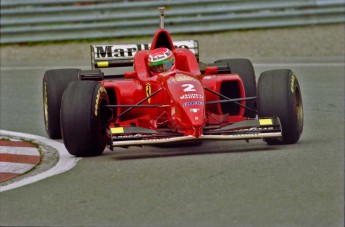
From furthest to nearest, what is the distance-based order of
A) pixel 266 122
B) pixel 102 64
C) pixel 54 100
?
1. pixel 102 64
2. pixel 54 100
3. pixel 266 122

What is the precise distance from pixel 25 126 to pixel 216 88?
2.74m

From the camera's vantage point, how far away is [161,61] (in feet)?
41.1

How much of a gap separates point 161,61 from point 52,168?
1999 millimetres

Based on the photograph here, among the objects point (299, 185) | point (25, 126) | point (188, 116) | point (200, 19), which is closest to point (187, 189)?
point (299, 185)

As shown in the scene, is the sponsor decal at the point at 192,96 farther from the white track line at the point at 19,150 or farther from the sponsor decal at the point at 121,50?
the sponsor decal at the point at 121,50

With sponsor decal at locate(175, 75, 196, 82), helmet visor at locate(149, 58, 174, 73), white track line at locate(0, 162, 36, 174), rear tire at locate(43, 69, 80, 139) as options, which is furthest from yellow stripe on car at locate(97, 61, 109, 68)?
white track line at locate(0, 162, 36, 174)

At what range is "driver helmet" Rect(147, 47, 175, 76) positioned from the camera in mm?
12539

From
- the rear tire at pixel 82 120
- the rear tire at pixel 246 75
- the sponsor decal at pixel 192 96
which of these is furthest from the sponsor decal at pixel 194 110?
the rear tire at pixel 246 75

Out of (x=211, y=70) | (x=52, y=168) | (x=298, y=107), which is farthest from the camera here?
(x=211, y=70)

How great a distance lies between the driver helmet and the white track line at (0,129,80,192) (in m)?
1.25

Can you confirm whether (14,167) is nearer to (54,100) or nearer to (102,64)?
(54,100)

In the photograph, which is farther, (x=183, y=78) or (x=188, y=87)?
(x=183, y=78)

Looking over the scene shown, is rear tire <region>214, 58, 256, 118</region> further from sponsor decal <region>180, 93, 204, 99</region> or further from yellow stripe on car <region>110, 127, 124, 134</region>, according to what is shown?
yellow stripe on car <region>110, 127, 124, 134</region>

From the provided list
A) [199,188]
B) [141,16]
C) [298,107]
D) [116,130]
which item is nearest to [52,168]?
[116,130]
